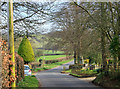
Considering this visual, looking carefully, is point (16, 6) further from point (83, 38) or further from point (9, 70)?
point (83, 38)

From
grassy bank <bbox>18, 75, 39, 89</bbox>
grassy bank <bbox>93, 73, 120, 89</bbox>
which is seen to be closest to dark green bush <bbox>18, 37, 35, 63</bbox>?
grassy bank <bbox>18, 75, 39, 89</bbox>

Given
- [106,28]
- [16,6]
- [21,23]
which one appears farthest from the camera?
[106,28]

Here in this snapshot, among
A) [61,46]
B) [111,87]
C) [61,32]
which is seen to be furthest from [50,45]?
[111,87]

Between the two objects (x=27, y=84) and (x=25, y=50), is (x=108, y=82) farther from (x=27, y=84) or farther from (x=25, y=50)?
(x=25, y=50)

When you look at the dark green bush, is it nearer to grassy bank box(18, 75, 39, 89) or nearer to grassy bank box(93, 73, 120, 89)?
grassy bank box(18, 75, 39, 89)

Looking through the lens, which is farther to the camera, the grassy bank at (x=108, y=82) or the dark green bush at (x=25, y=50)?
the dark green bush at (x=25, y=50)

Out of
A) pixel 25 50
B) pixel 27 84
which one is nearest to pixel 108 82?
pixel 27 84

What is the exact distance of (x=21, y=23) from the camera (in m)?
10.5

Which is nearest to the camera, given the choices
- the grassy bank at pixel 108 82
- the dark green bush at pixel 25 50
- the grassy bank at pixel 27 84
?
the grassy bank at pixel 27 84

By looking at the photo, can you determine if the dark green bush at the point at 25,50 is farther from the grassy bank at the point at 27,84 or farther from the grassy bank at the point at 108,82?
the grassy bank at the point at 108,82

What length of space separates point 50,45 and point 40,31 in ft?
77.3

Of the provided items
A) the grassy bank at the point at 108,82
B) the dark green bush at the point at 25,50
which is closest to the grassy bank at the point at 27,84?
the grassy bank at the point at 108,82

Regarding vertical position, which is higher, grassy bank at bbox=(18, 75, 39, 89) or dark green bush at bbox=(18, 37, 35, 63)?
dark green bush at bbox=(18, 37, 35, 63)

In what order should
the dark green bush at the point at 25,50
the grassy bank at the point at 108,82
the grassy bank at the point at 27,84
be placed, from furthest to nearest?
1. the dark green bush at the point at 25,50
2. the grassy bank at the point at 108,82
3. the grassy bank at the point at 27,84
